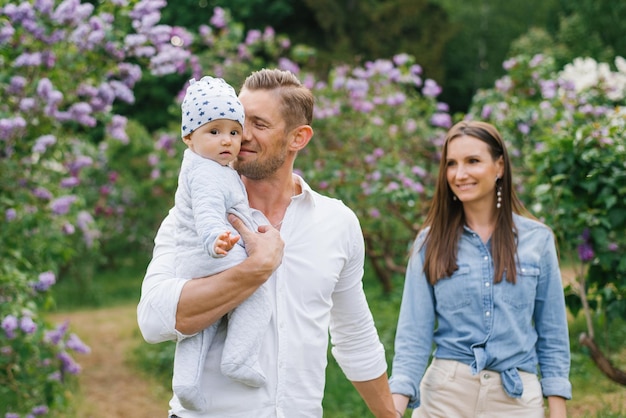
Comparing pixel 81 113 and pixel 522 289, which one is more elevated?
pixel 81 113

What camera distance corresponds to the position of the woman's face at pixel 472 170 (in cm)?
301

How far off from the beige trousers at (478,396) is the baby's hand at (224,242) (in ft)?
3.94

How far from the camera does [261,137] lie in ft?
7.45

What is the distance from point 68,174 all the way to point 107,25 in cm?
109

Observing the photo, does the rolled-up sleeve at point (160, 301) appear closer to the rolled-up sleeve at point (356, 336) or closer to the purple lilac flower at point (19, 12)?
the rolled-up sleeve at point (356, 336)

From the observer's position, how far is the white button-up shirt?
212 cm

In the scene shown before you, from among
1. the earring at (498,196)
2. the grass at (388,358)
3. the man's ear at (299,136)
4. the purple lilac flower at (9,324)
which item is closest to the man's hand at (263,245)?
the man's ear at (299,136)

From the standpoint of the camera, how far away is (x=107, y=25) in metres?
5.02

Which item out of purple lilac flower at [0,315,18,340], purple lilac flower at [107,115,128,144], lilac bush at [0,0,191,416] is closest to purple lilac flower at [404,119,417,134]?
A: lilac bush at [0,0,191,416]

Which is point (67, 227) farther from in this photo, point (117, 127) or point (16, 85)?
point (16, 85)

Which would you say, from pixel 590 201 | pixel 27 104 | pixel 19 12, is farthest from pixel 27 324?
pixel 590 201

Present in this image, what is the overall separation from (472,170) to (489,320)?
0.55m

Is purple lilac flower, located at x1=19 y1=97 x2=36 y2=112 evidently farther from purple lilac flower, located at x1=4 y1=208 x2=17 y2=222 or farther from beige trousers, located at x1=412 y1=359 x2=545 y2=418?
beige trousers, located at x1=412 y1=359 x2=545 y2=418

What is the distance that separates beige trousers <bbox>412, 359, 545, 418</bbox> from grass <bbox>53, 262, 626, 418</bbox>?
1368 mm
